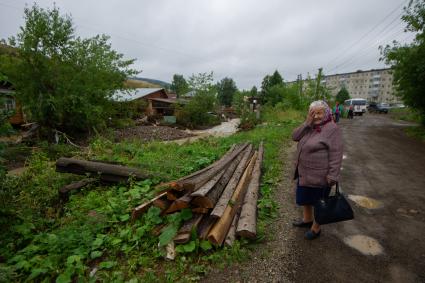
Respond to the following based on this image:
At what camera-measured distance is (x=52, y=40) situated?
12.9 metres

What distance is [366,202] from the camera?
4.24m

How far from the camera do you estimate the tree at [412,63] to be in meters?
10.9

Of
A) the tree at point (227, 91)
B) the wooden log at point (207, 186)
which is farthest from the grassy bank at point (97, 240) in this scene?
the tree at point (227, 91)

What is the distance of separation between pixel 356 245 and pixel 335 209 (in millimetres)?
798

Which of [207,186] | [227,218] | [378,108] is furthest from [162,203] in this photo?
[378,108]

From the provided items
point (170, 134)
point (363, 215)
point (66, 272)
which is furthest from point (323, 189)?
point (170, 134)

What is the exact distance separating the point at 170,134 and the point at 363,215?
1534 cm

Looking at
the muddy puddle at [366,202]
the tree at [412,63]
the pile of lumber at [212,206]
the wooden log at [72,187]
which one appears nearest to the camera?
the pile of lumber at [212,206]

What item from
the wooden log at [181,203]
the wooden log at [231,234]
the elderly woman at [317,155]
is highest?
the elderly woman at [317,155]

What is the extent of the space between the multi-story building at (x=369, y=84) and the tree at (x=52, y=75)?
231 ft

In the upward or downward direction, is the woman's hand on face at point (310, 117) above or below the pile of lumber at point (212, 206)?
above

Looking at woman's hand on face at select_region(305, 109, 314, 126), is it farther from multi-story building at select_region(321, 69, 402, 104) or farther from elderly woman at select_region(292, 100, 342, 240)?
→ multi-story building at select_region(321, 69, 402, 104)

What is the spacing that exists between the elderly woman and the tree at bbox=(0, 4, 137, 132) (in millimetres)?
13474

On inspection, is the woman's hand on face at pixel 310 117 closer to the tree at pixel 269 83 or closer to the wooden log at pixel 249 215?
the wooden log at pixel 249 215
